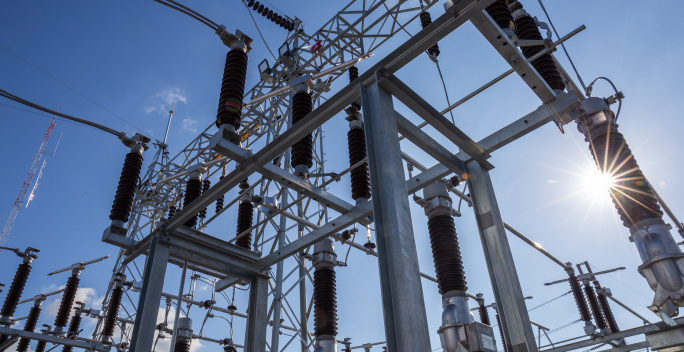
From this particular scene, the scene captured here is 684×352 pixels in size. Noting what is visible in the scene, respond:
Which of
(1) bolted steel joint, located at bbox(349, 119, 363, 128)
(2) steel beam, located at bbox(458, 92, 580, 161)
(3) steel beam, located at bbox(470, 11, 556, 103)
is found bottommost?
(2) steel beam, located at bbox(458, 92, 580, 161)

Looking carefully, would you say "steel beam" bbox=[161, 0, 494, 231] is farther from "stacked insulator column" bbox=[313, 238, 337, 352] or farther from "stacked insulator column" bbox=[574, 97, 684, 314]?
"stacked insulator column" bbox=[574, 97, 684, 314]

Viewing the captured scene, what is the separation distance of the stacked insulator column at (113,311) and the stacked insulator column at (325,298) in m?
8.60

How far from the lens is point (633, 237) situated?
4191 millimetres

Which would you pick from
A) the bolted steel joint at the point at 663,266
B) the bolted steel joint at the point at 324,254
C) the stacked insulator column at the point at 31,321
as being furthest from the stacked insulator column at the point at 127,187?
the stacked insulator column at the point at 31,321

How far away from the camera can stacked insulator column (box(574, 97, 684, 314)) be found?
12.5 ft

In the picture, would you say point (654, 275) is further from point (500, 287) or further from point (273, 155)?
point (273, 155)

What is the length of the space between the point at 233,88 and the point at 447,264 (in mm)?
2915

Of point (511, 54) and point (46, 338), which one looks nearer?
point (511, 54)

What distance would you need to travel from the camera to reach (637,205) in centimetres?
418

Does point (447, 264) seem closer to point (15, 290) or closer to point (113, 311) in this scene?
point (113, 311)

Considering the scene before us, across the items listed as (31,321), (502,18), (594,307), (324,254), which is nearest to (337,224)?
(324,254)

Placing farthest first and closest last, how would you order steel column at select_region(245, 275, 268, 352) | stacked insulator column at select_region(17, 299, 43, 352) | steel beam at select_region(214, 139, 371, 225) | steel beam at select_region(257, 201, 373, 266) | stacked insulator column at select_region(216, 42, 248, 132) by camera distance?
stacked insulator column at select_region(17, 299, 43, 352) → steel column at select_region(245, 275, 268, 352) → steel beam at select_region(257, 201, 373, 266) → stacked insulator column at select_region(216, 42, 248, 132) → steel beam at select_region(214, 139, 371, 225)

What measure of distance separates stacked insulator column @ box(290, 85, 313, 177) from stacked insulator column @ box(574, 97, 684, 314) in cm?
289

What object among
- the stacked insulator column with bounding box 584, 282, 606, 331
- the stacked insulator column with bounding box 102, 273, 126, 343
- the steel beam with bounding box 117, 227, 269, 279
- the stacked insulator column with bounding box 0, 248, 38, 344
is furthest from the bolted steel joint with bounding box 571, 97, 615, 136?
the stacked insulator column with bounding box 0, 248, 38, 344
